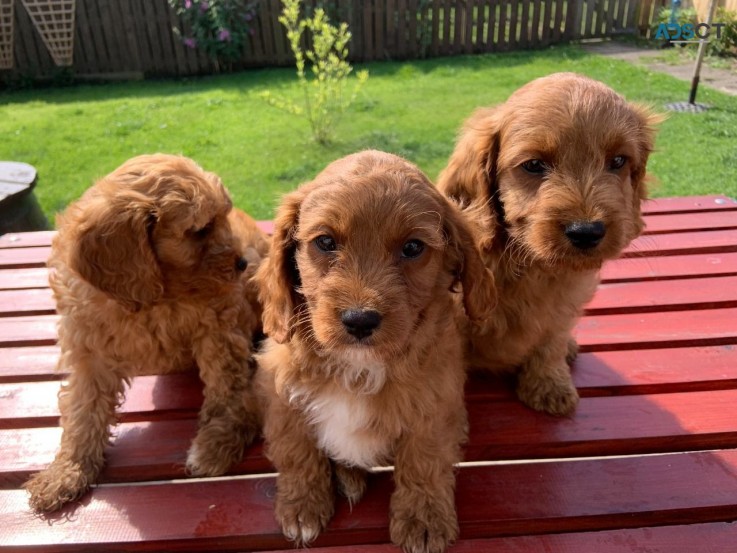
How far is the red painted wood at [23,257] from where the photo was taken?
4.91 m

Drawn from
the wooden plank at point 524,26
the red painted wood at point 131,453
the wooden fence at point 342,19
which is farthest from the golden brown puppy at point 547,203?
the wooden plank at point 524,26

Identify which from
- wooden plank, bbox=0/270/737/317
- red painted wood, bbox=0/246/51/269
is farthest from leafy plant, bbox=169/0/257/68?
wooden plank, bbox=0/270/737/317

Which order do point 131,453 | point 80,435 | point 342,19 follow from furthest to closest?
1. point 342,19
2. point 131,453
3. point 80,435

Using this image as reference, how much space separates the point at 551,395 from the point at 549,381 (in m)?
0.08

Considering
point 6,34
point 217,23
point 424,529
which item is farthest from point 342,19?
point 424,529

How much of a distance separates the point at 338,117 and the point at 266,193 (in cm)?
286

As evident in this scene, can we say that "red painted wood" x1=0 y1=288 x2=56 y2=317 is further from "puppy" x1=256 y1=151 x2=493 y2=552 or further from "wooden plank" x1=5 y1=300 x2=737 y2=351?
"puppy" x1=256 y1=151 x2=493 y2=552

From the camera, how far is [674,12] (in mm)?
14148

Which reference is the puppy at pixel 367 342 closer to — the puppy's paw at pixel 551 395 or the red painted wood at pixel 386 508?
the red painted wood at pixel 386 508

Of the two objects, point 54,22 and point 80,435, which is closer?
point 80,435

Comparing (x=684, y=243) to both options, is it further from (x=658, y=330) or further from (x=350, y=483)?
(x=350, y=483)

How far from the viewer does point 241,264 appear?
316 cm

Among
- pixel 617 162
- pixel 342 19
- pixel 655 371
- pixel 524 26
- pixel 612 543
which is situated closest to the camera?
pixel 612 543

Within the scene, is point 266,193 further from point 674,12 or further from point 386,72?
point 674,12
